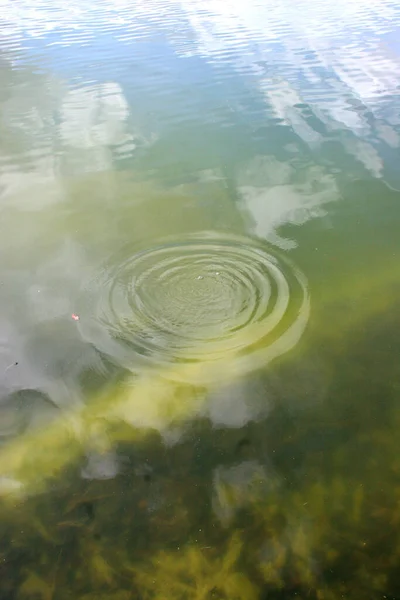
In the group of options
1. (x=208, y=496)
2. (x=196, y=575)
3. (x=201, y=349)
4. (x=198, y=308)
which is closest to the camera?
(x=196, y=575)

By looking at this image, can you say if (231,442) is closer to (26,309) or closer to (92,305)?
(92,305)

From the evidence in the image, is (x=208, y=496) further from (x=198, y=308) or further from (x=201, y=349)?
(x=198, y=308)

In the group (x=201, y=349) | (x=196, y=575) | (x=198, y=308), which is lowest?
(x=196, y=575)

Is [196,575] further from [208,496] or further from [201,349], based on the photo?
[201,349]

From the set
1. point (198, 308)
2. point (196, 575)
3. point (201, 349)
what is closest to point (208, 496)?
point (196, 575)

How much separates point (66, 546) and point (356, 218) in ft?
17.6

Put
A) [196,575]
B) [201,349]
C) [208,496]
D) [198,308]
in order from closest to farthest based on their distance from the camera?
[196,575] < [208,496] < [201,349] < [198,308]

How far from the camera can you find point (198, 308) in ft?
17.8

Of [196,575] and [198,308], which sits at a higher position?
[198,308]

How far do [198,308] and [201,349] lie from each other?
1.76 ft

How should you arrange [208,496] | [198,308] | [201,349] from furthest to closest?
[198,308] < [201,349] < [208,496]

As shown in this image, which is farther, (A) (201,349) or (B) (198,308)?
(B) (198,308)

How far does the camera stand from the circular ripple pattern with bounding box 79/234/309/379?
5.07 m

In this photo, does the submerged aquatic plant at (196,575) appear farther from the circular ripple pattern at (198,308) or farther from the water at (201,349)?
the circular ripple pattern at (198,308)
